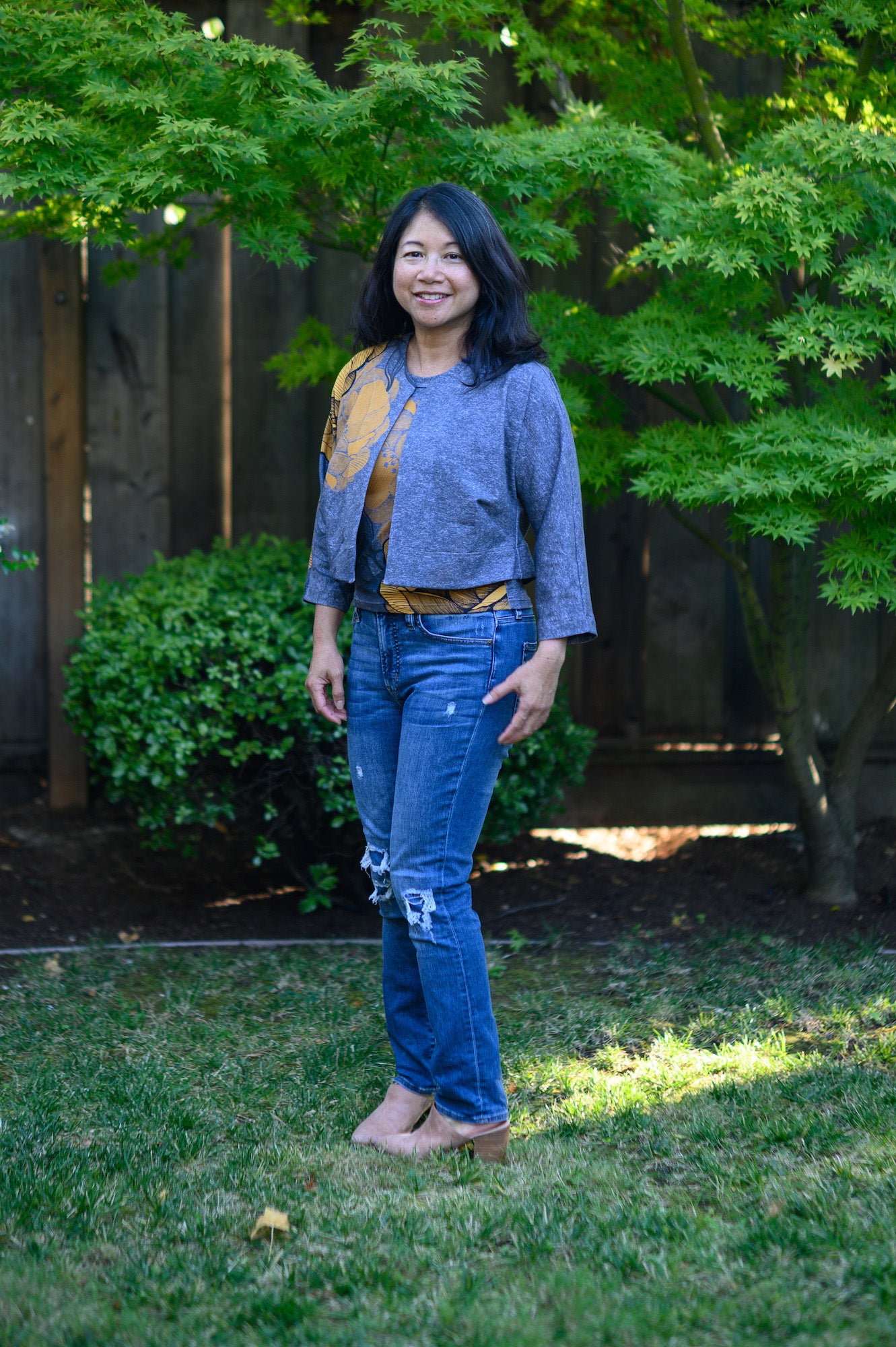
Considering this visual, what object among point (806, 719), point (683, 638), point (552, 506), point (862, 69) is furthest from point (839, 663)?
point (552, 506)

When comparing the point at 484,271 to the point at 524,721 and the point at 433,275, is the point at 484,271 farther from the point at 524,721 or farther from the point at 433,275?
the point at 524,721

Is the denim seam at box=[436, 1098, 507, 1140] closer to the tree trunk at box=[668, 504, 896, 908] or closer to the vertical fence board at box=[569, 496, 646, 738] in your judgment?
the tree trunk at box=[668, 504, 896, 908]

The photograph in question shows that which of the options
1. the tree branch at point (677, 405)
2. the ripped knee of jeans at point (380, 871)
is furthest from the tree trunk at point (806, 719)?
the ripped knee of jeans at point (380, 871)

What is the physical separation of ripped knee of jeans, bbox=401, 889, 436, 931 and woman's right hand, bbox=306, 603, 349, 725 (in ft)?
1.50

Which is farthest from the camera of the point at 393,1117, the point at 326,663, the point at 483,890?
the point at 483,890

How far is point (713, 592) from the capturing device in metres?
4.58

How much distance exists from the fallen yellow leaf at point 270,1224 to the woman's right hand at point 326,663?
0.98 meters

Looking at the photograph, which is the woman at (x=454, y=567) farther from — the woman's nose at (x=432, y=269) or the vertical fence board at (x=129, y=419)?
the vertical fence board at (x=129, y=419)

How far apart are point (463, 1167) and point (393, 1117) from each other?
217 millimetres

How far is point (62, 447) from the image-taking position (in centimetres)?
422

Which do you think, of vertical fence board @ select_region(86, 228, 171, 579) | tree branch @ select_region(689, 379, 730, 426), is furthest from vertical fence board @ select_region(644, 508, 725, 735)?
vertical fence board @ select_region(86, 228, 171, 579)

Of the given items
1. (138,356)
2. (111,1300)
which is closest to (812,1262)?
(111,1300)

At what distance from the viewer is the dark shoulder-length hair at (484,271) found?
2225 mm

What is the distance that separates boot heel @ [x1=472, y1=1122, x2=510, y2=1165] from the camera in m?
2.28
